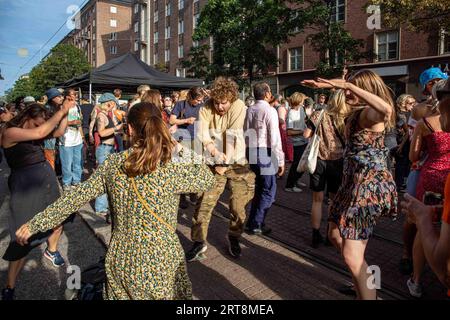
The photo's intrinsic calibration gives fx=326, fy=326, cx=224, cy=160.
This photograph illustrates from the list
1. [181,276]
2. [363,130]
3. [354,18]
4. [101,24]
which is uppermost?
[101,24]

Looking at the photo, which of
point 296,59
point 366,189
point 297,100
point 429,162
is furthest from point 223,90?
Answer: point 296,59

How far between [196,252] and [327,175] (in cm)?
177

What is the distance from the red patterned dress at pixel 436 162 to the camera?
9.02 feet

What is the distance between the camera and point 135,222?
1829 millimetres

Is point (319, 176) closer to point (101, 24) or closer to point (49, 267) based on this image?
point (49, 267)

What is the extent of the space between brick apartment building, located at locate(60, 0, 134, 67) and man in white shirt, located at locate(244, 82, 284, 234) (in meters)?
55.3

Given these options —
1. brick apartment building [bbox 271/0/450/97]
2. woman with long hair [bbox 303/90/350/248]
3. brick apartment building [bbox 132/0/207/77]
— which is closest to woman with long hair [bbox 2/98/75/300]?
woman with long hair [bbox 303/90/350/248]

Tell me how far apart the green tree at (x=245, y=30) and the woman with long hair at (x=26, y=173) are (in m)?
16.2

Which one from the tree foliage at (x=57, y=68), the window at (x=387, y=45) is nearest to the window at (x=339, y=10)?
the window at (x=387, y=45)

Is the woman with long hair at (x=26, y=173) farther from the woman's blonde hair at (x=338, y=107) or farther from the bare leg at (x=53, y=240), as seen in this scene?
the woman's blonde hair at (x=338, y=107)

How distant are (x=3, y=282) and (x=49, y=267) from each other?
434 mm

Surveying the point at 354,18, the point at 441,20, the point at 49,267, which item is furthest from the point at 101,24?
the point at 49,267
